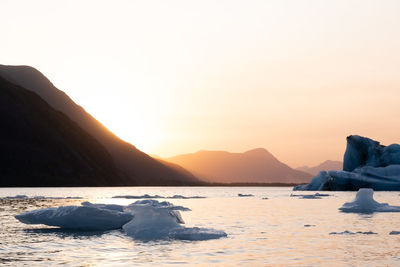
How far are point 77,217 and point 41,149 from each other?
142614 millimetres

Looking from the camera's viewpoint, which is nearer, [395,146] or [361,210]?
[361,210]

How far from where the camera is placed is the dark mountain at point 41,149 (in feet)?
505

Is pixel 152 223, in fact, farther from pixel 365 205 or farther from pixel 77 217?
pixel 365 205

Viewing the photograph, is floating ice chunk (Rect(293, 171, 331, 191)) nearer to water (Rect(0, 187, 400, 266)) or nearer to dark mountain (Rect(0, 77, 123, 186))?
water (Rect(0, 187, 400, 266))

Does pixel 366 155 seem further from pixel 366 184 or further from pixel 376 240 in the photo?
pixel 376 240

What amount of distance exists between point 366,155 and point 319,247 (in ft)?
277

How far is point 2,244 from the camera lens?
68.4ft

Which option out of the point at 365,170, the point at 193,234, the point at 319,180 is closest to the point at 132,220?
the point at 193,234

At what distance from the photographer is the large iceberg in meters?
92.1

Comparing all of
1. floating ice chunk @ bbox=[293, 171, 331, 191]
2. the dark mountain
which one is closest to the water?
floating ice chunk @ bbox=[293, 171, 331, 191]

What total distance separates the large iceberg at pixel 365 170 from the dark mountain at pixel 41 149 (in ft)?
278

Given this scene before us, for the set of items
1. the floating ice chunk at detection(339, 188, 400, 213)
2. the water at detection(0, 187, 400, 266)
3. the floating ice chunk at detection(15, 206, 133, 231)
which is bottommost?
the water at detection(0, 187, 400, 266)

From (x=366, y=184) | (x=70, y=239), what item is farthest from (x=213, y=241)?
(x=366, y=184)

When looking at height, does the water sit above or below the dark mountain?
below
